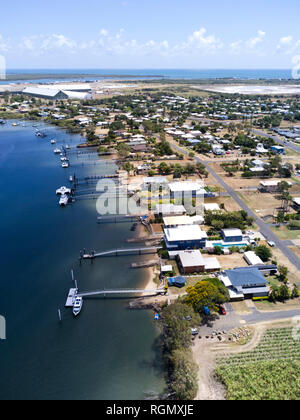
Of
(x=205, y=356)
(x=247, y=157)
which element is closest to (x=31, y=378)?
(x=205, y=356)

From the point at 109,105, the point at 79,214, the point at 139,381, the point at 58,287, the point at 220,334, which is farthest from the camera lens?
the point at 109,105

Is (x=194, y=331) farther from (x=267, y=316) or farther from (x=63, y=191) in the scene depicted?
(x=63, y=191)

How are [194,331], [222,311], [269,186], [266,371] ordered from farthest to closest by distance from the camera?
[269,186], [222,311], [194,331], [266,371]

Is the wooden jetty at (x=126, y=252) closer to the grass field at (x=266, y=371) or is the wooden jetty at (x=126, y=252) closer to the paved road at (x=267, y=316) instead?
the paved road at (x=267, y=316)

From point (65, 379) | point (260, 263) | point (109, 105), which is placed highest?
point (109, 105)

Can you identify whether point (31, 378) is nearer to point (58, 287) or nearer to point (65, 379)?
point (65, 379)

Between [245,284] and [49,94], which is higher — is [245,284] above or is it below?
below

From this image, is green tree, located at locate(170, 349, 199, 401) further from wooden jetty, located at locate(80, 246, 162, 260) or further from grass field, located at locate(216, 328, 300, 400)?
wooden jetty, located at locate(80, 246, 162, 260)

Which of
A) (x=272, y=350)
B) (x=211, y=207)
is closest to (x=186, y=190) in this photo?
(x=211, y=207)
